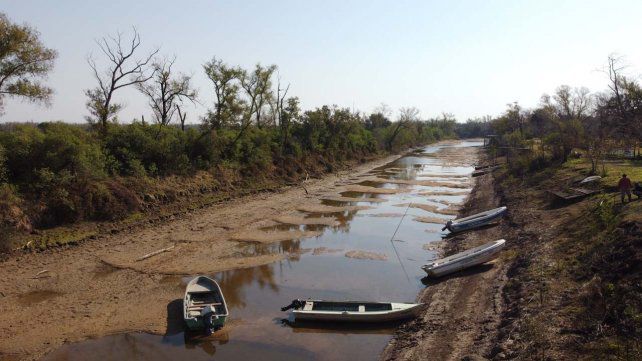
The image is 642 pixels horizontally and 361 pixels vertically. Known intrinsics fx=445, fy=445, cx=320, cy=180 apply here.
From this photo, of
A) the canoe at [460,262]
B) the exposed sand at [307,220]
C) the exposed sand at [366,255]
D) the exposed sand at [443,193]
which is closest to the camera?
the canoe at [460,262]

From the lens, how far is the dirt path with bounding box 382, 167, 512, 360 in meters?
12.3

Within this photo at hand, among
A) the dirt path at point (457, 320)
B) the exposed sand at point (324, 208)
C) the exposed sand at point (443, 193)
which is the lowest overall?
the dirt path at point (457, 320)

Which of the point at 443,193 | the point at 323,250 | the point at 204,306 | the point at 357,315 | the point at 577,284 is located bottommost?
the point at 357,315

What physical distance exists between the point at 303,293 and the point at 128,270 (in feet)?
26.0

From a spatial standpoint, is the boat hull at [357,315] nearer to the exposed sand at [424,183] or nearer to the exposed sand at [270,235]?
the exposed sand at [270,235]

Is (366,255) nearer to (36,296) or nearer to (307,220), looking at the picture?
(307,220)

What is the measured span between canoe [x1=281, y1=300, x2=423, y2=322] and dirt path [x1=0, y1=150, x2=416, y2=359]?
4.65m

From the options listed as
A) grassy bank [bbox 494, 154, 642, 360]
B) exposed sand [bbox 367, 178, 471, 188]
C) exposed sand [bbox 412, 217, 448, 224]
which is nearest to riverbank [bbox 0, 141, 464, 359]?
exposed sand [bbox 412, 217, 448, 224]

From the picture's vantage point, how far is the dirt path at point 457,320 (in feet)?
40.4

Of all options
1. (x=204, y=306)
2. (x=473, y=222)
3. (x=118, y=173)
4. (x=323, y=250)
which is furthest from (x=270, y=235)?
(x=473, y=222)

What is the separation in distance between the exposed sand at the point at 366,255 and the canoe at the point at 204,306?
795 cm

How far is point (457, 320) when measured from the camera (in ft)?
46.2

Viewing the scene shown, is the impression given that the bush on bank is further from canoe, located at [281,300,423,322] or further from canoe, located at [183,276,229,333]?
canoe, located at [281,300,423,322]

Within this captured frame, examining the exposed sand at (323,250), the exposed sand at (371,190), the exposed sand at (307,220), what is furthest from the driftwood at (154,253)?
the exposed sand at (371,190)
